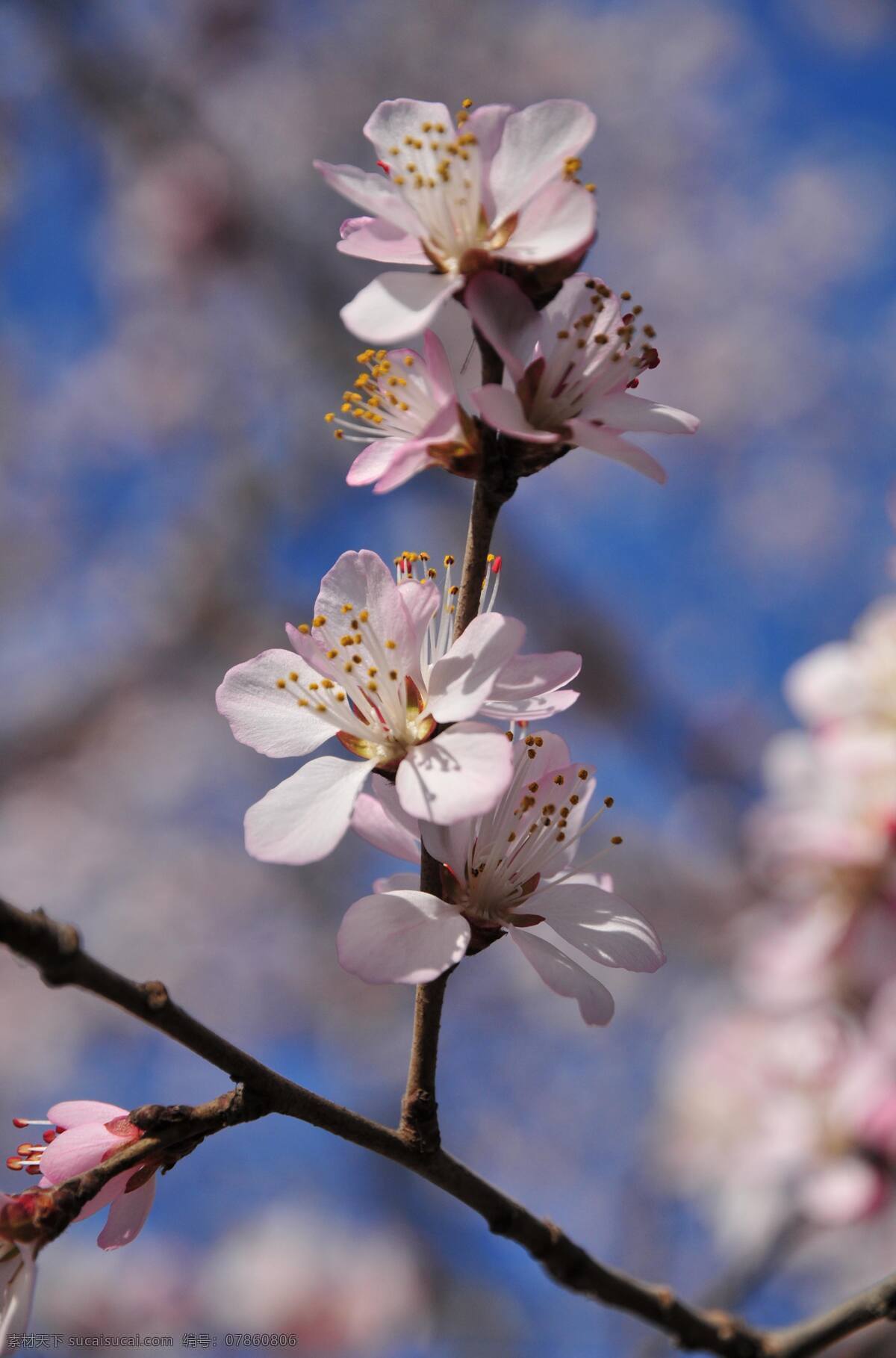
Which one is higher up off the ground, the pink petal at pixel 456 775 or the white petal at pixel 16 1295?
the pink petal at pixel 456 775

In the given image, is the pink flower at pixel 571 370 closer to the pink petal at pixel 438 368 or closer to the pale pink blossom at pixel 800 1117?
the pink petal at pixel 438 368

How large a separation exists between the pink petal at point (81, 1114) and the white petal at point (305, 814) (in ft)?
0.67

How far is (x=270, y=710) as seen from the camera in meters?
0.76

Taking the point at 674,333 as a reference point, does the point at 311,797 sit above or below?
below

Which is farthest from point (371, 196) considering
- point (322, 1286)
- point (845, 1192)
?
point (322, 1286)

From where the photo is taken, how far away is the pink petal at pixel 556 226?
622mm

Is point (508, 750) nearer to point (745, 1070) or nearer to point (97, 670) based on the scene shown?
point (745, 1070)

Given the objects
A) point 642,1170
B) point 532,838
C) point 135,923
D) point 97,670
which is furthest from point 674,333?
point 532,838

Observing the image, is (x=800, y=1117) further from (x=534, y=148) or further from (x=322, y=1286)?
(x=322, y=1286)

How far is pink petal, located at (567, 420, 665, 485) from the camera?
25.2 inches

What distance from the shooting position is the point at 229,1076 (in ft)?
2.07

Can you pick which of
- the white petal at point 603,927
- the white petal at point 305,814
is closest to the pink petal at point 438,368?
the white petal at point 305,814

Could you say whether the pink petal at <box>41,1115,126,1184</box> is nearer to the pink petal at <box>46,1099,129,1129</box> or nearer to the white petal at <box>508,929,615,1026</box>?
the pink petal at <box>46,1099,129,1129</box>

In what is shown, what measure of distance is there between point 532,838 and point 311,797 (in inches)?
7.7
